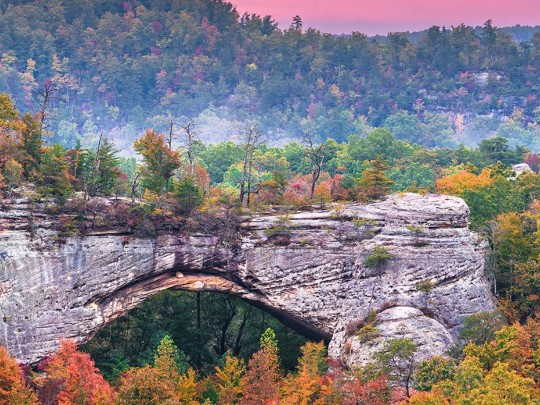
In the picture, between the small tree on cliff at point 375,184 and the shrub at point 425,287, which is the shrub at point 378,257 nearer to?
the shrub at point 425,287

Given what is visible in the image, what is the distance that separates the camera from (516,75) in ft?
416

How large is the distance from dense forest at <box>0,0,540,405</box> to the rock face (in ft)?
2.49

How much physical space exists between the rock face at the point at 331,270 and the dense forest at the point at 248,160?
2.49 feet

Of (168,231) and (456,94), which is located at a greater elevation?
(456,94)

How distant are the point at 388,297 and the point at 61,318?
1219 cm

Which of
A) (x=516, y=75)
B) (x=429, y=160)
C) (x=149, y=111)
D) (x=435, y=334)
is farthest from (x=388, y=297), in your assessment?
(x=516, y=75)

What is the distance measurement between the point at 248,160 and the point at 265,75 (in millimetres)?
60223

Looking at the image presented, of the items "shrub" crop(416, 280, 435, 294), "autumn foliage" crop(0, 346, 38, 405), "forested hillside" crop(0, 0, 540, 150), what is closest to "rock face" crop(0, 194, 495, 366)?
"shrub" crop(416, 280, 435, 294)

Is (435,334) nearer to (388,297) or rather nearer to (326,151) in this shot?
(388,297)

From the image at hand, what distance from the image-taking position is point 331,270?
41.6m

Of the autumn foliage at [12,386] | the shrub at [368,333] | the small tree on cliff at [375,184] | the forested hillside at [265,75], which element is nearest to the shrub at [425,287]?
the shrub at [368,333]

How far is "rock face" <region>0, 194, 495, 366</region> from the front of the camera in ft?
129

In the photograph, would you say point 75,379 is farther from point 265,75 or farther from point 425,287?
point 265,75

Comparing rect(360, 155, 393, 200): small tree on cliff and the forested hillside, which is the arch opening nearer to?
rect(360, 155, 393, 200): small tree on cliff
